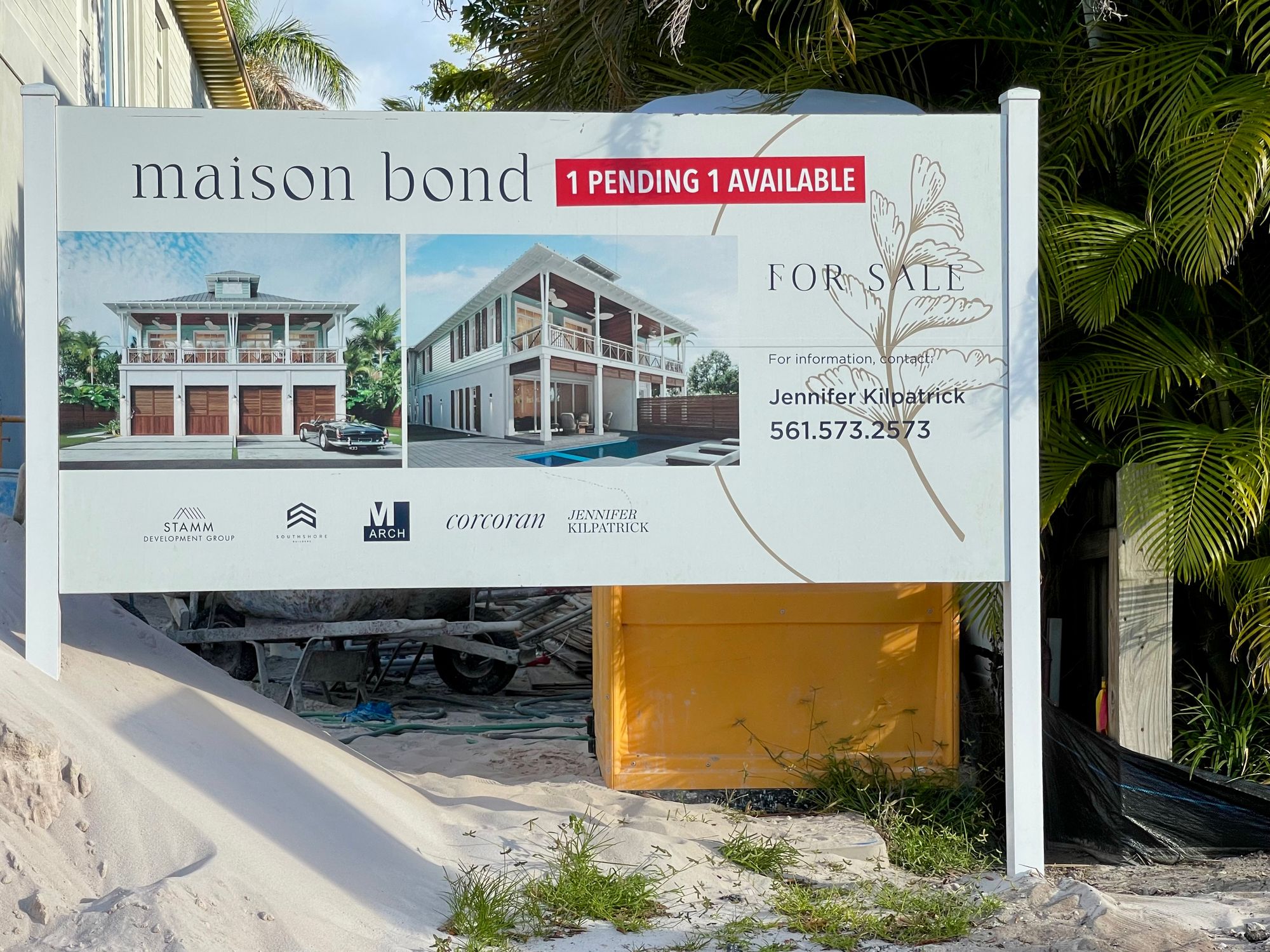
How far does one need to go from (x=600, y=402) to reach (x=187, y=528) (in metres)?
1.68

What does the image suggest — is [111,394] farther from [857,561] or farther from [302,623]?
[302,623]

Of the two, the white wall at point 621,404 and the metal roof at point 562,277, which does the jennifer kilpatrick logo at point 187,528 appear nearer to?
the metal roof at point 562,277

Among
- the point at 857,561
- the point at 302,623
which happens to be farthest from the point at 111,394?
the point at 302,623

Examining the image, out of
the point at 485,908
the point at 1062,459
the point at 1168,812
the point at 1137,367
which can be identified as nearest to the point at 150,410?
the point at 485,908

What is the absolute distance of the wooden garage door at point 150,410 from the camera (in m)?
4.46

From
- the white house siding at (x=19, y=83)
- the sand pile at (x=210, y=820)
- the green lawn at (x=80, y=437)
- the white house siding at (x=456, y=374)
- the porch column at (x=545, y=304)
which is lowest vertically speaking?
the sand pile at (x=210, y=820)

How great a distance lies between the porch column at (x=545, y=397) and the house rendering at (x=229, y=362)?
0.76 m

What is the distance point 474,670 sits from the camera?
9281 mm

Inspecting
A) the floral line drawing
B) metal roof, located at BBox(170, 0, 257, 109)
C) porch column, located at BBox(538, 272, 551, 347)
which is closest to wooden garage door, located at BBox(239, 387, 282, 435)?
porch column, located at BBox(538, 272, 551, 347)

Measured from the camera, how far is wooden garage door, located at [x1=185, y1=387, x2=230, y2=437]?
14.6 feet

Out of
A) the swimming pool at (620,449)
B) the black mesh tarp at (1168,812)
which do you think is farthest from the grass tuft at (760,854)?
the swimming pool at (620,449)

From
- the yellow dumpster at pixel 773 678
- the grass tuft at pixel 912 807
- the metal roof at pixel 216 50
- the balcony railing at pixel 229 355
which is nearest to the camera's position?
the balcony railing at pixel 229 355

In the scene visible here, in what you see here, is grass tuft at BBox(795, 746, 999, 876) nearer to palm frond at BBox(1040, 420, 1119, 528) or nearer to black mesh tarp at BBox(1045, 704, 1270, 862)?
black mesh tarp at BBox(1045, 704, 1270, 862)

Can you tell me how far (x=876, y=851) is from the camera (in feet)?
16.5
